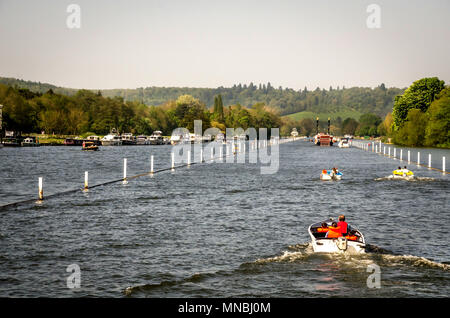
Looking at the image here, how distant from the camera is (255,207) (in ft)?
130

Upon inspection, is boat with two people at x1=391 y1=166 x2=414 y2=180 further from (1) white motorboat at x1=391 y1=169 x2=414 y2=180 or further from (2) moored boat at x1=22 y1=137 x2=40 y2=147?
(2) moored boat at x1=22 y1=137 x2=40 y2=147

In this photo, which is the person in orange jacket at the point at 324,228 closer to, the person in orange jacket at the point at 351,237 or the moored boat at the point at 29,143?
the person in orange jacket at the point at 351,237

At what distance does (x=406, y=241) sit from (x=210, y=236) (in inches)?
362

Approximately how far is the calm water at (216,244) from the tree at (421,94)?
14795cm

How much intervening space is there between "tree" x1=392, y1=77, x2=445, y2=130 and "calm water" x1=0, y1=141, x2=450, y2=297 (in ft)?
485

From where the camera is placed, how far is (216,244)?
87.2 feet

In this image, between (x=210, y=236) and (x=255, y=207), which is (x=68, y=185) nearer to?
(x=255, y=207)

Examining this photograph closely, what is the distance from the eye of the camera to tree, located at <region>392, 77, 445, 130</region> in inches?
7416

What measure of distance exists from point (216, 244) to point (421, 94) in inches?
7008

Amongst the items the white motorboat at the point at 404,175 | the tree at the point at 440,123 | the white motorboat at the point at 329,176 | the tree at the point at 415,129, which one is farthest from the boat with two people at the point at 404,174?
the tree at the point at 415,129
